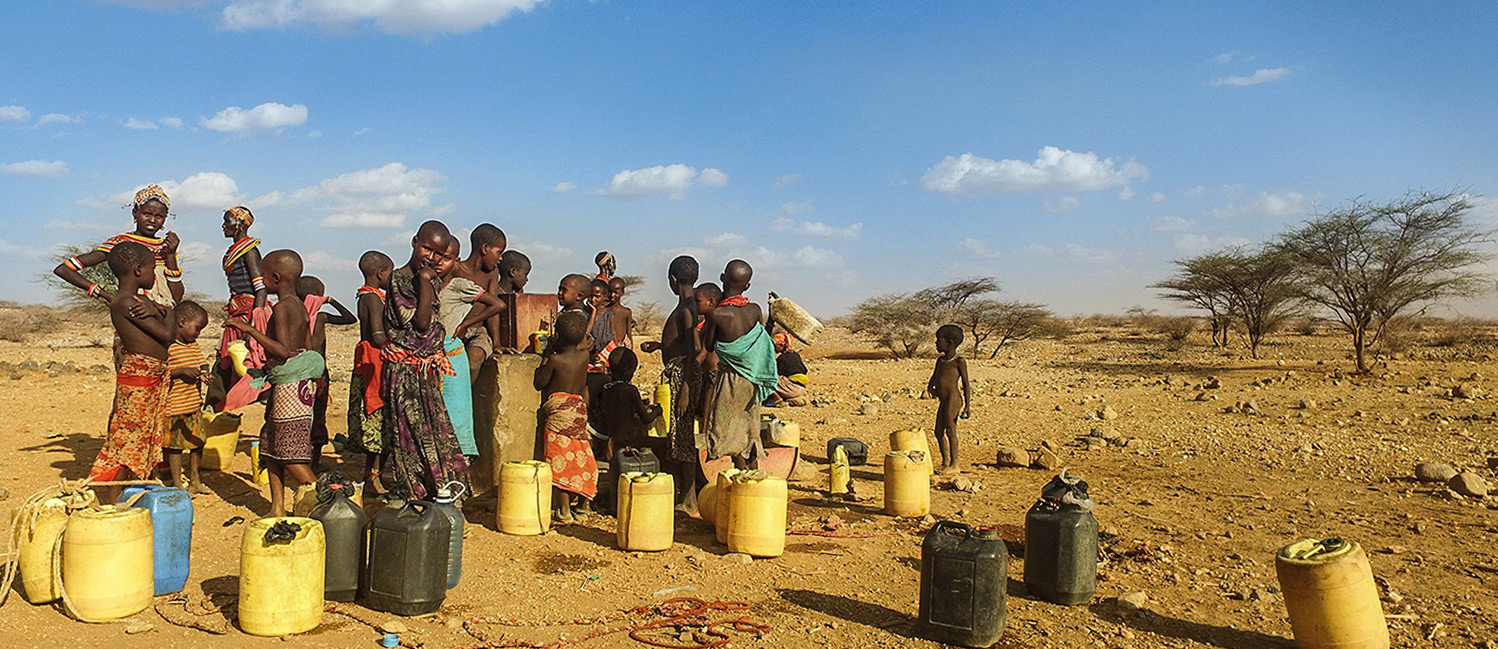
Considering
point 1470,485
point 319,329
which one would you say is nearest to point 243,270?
point 319,329

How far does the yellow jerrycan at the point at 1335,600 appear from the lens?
3859 mm

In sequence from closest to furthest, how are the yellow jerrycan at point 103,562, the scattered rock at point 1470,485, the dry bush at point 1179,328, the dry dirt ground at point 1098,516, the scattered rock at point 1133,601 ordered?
the yellow jerrycan at point 103,562, the dry dirt ground at point 1098,516, the scattered rock at point 1133,601, the scattered rock at point 1470,485, the dry bush at point 1179,328

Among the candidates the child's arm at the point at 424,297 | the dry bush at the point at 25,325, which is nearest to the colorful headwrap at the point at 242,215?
the child's arm at the point at 424,297

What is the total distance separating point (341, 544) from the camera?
14.2ft

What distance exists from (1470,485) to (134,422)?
9.01 m

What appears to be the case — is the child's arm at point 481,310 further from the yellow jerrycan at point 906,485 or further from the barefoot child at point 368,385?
the yellow jerrycan at point 906,485

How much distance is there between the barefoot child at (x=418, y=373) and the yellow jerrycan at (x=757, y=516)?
5.07 feet

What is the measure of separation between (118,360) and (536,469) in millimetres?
3186

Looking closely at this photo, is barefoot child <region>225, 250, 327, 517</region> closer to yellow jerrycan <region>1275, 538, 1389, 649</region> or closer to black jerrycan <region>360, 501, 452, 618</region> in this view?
black jerrycan <region>360, 501, 452, 618</region>

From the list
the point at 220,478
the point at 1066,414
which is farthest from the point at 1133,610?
the point at 1066,414

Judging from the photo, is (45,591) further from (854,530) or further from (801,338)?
(801,338)

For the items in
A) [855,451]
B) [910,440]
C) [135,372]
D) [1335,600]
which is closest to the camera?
[1335,600]

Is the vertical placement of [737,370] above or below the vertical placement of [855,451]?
above

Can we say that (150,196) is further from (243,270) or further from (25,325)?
(25,325)
